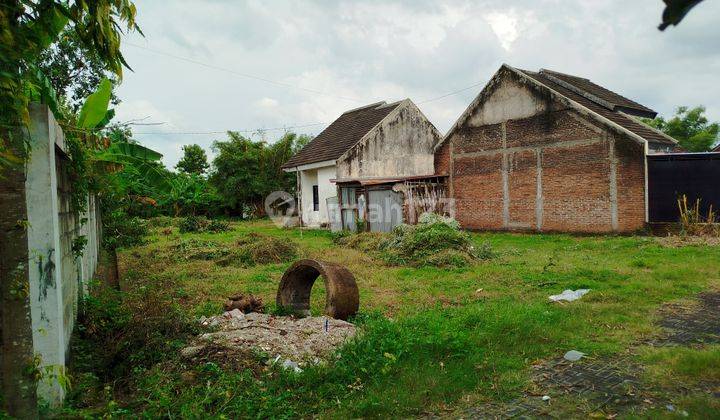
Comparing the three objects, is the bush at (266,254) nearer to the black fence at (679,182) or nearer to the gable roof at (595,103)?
the gable roof at (595,103)

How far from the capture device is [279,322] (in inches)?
225

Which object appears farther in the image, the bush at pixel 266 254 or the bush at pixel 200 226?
the bush at pixel 200 226

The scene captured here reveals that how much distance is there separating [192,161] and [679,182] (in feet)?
104

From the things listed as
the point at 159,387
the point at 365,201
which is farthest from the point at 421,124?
the point at 159,387

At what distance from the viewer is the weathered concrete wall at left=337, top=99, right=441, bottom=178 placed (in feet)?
72.4

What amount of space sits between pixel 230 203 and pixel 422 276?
23.8 metres

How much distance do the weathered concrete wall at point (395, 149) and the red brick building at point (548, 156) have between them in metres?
2.70

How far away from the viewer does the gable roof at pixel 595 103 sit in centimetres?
1568

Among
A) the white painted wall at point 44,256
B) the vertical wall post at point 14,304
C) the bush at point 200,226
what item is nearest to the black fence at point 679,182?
the white painted wall at point 44,256

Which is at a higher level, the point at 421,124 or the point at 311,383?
the point at 421,124

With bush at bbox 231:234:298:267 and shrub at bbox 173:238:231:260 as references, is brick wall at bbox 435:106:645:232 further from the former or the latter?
shrub at bbox 173:238:231:260

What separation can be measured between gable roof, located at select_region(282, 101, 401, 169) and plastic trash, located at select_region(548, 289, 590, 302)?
49.6 feet

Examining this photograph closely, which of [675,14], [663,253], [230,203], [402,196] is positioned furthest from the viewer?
[230,203]

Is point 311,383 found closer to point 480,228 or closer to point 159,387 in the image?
point 159,387
